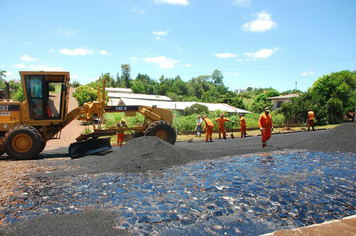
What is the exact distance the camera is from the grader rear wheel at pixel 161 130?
31.9ft

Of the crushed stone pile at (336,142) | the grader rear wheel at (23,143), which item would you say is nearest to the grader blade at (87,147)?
the grader rear wheel at (23,143)

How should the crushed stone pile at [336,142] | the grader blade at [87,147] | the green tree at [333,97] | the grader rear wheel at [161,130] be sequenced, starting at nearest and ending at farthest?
1. the grader blade at [87,147]
2. the crushed stone pile at [336,142]
3. the grader rear wheel at [161,130]
4. the green tree at [333,97]

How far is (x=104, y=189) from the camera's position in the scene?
5254 millimetres

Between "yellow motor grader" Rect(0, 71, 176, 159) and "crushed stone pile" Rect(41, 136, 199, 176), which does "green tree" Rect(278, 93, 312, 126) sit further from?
"crushed stone pile" Rect(41, 136, 199, 176)

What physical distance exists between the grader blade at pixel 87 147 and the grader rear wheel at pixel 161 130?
1.54m

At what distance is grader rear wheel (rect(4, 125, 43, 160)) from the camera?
8.34 metres

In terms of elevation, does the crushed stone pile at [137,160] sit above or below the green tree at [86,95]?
below

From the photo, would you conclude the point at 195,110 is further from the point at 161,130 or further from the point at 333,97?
the point at 161,130

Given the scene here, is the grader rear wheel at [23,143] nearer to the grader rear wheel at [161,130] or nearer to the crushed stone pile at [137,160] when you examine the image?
the crushed stone pile at [137,160]

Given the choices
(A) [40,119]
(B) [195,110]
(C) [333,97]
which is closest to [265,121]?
(A) [40,119]

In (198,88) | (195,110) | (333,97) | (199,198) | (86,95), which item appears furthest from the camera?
(198,88)

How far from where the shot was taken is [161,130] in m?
9.84

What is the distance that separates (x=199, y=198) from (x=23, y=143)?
21.4 ft

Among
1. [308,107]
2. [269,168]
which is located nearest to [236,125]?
[308,107]
